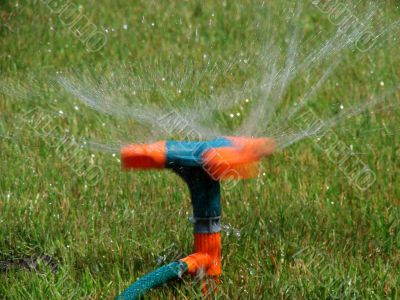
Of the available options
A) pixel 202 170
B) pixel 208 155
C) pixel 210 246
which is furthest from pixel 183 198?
pixel 208 155

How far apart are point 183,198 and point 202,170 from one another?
1.12 meters

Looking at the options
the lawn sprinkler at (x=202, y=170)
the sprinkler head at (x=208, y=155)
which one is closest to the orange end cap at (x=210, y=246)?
the lawn sprinkler at (x=202, y=170)

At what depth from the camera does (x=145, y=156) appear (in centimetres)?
268

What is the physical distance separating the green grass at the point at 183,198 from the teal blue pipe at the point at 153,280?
0.08m

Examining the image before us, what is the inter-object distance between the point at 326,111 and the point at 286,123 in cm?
40

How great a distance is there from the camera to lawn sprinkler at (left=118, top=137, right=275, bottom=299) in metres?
2.64

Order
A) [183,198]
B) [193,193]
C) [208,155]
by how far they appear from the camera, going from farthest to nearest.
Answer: [183,198], [193,193], [208,155]

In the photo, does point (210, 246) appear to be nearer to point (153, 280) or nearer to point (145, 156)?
point (153, 280)

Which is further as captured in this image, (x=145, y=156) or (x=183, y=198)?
(x=183, y=198)

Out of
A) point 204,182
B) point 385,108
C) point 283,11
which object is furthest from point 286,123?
point 204,182

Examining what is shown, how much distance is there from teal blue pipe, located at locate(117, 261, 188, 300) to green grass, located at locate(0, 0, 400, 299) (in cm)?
8

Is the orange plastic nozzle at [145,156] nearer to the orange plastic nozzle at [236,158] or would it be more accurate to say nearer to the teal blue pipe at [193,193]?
the teal blue pipe at [193,193]

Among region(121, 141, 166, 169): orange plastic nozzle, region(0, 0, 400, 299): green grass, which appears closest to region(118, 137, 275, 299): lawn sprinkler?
region(121, 141, 166, 169): orange plastic nozzle

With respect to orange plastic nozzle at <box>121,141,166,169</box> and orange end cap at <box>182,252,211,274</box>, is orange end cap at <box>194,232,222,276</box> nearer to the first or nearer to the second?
orange end cap at <box>182,252,211,274</box>
